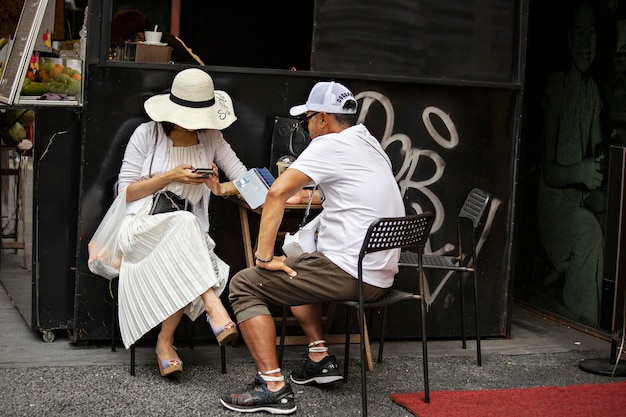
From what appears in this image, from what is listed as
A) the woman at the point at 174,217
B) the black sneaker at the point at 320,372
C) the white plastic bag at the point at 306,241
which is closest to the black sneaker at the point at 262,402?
the woman at the point at 174,217

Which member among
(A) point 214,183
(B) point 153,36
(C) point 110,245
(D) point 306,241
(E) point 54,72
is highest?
(B) point 153,36

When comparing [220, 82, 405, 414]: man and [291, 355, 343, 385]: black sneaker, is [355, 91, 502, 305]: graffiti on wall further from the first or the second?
[291, 355, 343, 385]: black sneaker

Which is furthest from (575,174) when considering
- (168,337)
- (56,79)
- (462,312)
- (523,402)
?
(56,79)

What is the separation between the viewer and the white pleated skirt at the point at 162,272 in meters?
5.18

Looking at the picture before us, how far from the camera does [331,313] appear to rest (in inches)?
234

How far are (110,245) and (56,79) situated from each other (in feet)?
3.86

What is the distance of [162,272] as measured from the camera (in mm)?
5230

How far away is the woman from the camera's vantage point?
204 inches

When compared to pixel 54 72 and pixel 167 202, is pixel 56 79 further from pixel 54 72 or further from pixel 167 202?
pixel 167 202

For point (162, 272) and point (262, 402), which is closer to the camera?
point (262, 402)

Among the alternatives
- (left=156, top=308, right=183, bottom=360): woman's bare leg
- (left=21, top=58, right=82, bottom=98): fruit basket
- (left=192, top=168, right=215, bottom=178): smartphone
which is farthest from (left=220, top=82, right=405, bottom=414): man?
(left=21, top=58, right=82, bottom=98): fruit basket

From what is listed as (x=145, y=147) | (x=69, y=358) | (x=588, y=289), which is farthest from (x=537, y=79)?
(x=69, y=358)

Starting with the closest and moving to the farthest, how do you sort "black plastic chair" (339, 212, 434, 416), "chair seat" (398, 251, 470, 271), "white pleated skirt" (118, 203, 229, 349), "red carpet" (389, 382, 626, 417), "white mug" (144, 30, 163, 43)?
"black plastic chair" (339, 212, 434, 416) < "red carpet" (389, 382, 626, 417) < "white pleated skirt" (118, 203, 229, 349) < "chair seat" (398, 251, 470, 271) < "white mug" (144, 30, 163, 43)

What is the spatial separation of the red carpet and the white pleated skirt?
1.23 m
